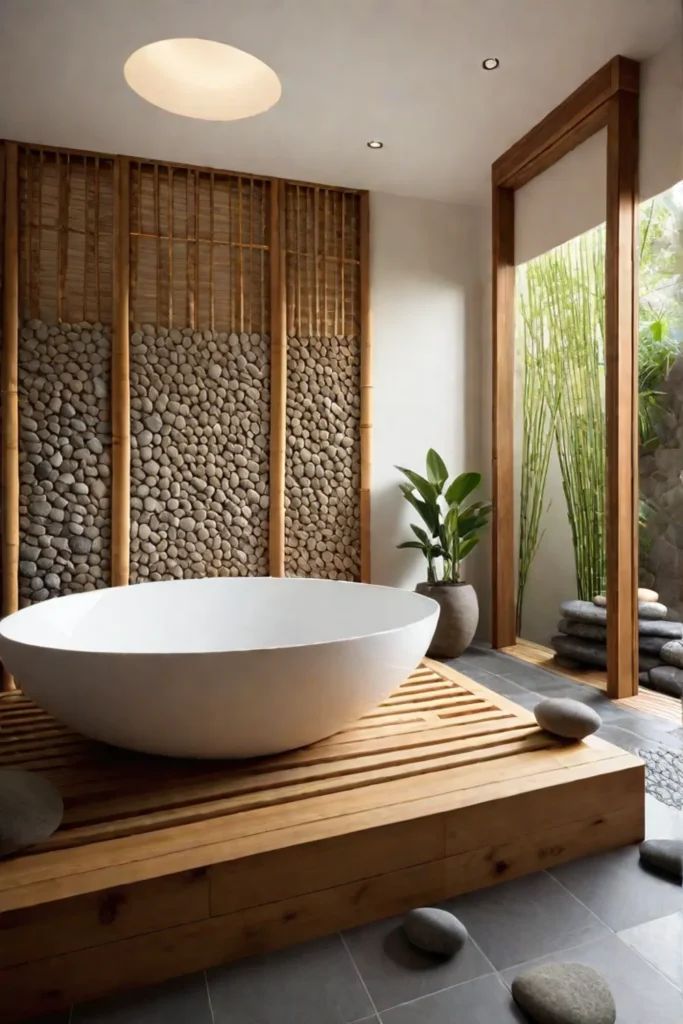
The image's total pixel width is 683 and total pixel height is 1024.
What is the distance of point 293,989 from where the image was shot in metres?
1.23

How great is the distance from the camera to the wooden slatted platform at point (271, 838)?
123 centimetres

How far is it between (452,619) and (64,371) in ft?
7.67

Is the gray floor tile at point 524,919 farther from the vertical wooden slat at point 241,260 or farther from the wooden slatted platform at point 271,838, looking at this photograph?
the vertical wooden slat at point 241,260

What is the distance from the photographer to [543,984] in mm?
1175

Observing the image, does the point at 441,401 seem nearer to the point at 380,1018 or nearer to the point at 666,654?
the point at 666,654

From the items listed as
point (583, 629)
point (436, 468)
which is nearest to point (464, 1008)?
point (583, 629)

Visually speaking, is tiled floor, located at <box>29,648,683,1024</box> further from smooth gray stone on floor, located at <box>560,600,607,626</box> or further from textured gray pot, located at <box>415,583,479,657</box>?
textured gray pot, located at <box>415,583,479,657</box>

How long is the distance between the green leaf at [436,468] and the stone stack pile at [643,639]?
0.93 metres

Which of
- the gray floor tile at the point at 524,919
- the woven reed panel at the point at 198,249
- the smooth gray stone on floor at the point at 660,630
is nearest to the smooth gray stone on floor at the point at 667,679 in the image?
the smooth gray stone on floor at the point at 660,630

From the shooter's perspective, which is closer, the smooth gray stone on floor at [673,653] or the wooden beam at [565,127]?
the wooden beam at [565,127]

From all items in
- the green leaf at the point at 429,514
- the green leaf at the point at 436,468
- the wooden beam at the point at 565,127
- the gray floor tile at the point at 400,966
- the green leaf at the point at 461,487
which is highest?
the wooden beam at the point at 565,127

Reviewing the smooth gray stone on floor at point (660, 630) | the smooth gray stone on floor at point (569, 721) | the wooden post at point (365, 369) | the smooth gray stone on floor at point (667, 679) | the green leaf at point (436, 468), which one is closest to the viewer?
the smooth gray stone on floor at point (569, 721)

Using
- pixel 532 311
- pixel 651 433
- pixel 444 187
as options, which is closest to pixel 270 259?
pixel 444 187

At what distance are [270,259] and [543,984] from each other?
342cm
